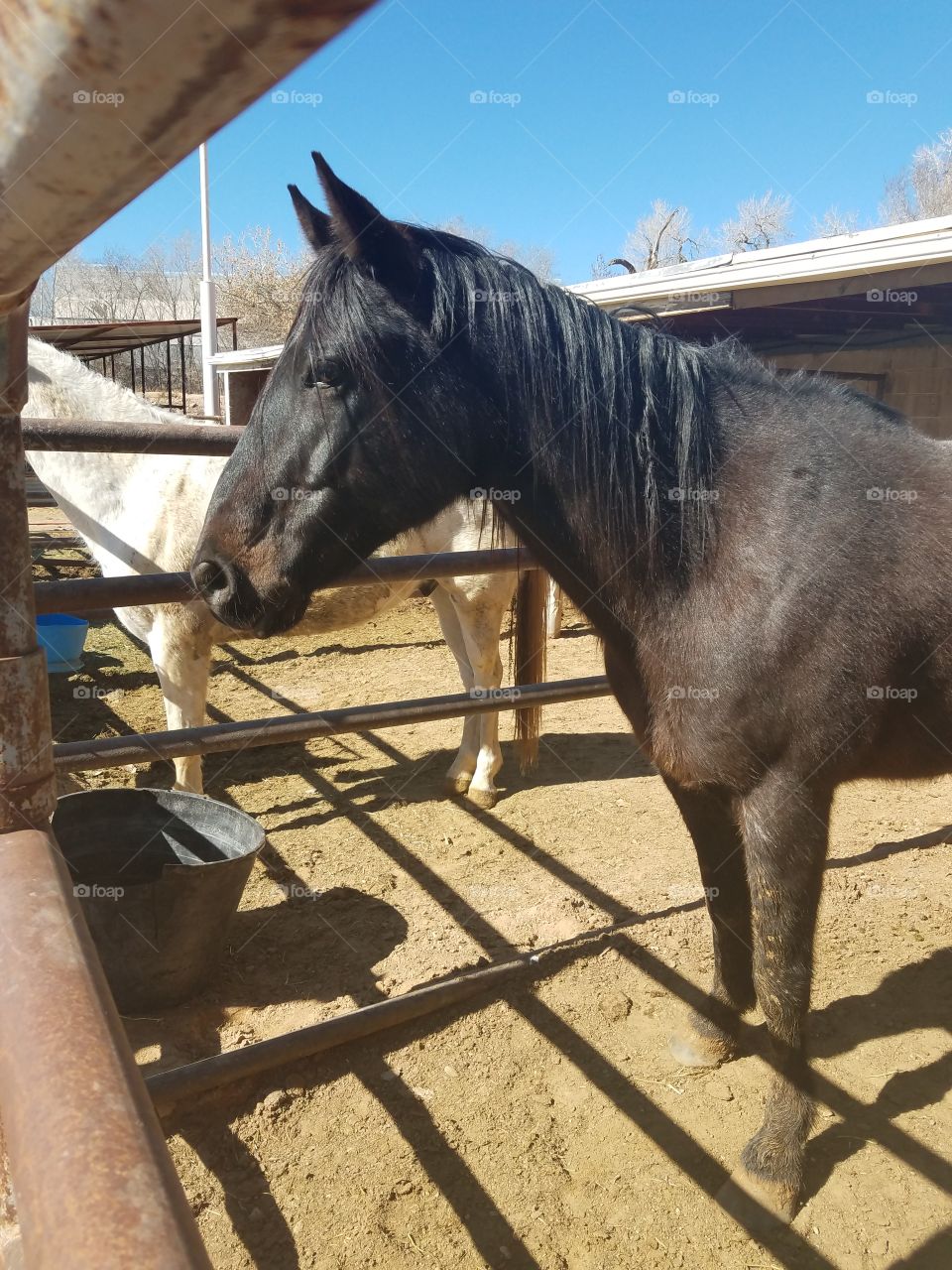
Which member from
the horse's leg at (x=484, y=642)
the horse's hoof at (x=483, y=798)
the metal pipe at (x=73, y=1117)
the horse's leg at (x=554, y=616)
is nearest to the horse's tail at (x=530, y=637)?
the horse's leg at (x=484, y=642)

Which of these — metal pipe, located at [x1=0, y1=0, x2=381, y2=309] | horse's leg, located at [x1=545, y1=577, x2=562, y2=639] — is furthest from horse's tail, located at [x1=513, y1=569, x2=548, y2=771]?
horse's leg, located at [x1=545, y1=577, x2=562, y2=639]

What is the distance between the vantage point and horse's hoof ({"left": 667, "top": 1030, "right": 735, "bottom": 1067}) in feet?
7.97

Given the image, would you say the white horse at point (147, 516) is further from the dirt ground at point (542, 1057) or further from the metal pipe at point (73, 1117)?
the metal pipe at point (73, 1117)

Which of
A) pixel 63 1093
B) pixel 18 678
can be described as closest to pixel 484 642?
pixel 18 678

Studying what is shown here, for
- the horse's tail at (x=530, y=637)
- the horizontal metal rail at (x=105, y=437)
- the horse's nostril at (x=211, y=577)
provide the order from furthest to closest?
the horse's tail at (x=530, y=637) → the horizontal metal rail at (x=105, y=437) → the horse's nostril at (x=211, y=577)

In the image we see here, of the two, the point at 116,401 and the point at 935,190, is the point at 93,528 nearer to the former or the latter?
the point at 116,401

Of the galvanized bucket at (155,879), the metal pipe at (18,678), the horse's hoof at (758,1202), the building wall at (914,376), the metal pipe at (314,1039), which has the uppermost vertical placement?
the building wall at (914,376)

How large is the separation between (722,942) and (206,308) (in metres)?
12.4

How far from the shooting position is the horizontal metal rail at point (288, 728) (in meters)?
2.26

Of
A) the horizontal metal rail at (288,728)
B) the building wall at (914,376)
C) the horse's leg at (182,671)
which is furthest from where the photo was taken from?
the building wall at (914,376)

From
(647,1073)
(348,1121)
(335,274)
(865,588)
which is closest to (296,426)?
(335,274)

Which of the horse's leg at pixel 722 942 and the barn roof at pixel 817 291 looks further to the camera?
the barn roof at pixel 817 291

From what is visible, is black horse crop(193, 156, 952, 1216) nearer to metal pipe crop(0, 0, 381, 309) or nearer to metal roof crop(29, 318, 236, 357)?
metal pipe crop(0, 0, 381, 309)

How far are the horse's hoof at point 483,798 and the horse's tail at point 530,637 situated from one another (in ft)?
3.08
